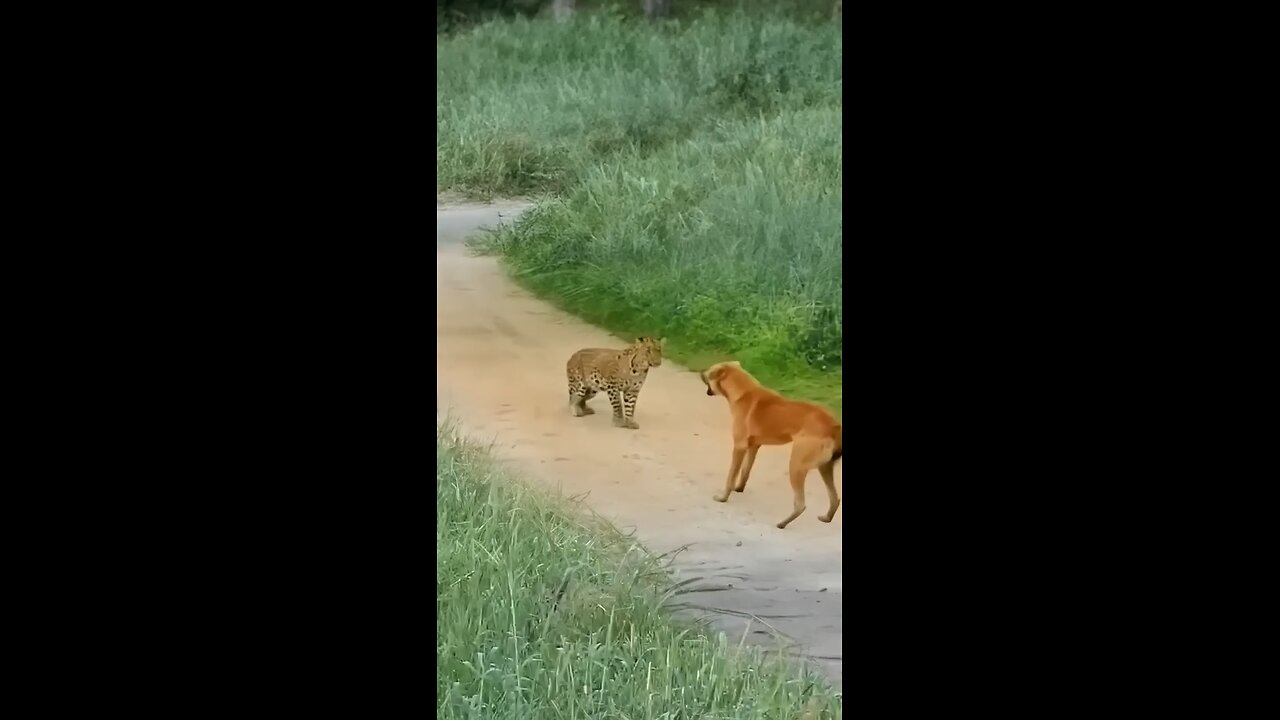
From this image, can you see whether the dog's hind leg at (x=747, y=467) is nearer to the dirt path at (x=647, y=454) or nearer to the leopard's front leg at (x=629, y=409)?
the dirt path at (x=647, y=454)

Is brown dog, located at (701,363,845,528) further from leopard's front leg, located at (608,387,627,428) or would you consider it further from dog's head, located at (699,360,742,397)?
leopard's front leg, located at (608,387,627,428)

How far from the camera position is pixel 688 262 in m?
2.47

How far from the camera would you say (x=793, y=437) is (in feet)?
7.72

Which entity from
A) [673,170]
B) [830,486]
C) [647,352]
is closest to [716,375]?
[647,352]

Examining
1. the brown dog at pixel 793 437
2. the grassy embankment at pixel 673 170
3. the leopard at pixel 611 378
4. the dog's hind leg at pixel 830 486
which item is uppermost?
the grassy embankment at pixel 673 170

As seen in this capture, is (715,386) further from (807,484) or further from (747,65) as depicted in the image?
(747,65)

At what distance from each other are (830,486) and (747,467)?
0.44 ft

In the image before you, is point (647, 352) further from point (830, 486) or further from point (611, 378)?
point (830, 486)

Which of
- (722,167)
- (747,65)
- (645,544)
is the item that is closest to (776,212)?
(722,167)

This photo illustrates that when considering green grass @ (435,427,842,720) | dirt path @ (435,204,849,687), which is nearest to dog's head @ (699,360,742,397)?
dirt path @ (435,204,849,687)

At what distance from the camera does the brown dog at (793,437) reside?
2346 millimetres

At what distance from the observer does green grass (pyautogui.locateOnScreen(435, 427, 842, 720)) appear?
2.24 meters

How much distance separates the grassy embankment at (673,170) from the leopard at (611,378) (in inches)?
2.1

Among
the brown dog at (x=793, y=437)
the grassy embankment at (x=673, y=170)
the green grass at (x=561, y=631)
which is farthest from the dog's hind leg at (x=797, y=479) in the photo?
the green grass at (x=561, y=631)
